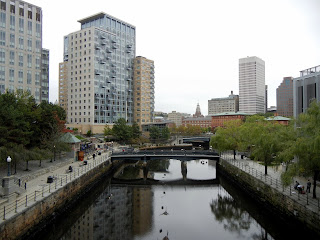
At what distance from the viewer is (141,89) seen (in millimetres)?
113438

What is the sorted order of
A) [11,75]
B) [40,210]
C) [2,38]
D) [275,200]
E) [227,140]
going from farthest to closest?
[11,75] < [2,38] < [227,140] < [275,200] < [40,210]

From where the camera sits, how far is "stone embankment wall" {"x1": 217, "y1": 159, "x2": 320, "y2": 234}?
70.6 feet

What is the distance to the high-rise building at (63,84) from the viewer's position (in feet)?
449

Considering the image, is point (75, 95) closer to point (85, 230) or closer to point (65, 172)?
point (65, 172)

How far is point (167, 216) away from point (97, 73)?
78230mm

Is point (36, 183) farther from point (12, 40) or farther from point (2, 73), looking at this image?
point (12, 40)

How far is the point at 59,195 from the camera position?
27.5 metres

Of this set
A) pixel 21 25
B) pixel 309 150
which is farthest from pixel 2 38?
pixel 309 150

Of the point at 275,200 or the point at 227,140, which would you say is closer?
the point at 275,200

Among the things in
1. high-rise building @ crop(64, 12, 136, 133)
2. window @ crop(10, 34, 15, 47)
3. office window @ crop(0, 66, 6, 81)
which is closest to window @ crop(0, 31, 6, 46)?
window @ crop(10, 34, 15, 47)

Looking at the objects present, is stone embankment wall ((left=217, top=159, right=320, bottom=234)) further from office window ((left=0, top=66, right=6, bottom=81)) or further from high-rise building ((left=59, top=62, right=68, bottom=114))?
high-rise building ((left=59, top=62, right=68, bottom=114))

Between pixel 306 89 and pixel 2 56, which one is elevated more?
pixel 2 56

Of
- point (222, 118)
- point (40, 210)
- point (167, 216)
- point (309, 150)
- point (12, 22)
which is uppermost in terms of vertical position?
point (12, 22)

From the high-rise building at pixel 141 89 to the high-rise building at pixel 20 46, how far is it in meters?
41.2
